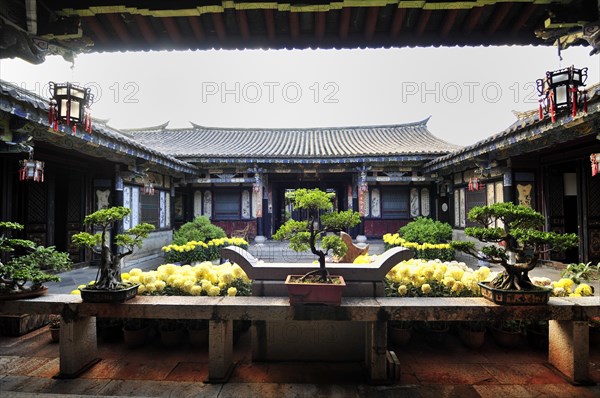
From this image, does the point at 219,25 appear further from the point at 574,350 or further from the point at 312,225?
the point at 574,350

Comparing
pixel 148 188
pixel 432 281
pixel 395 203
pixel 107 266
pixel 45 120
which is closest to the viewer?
pixel 107 266

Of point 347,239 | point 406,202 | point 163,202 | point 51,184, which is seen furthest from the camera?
point 406,202

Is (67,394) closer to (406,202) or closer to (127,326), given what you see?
(127,326)

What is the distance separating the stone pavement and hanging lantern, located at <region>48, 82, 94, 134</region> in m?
3.05

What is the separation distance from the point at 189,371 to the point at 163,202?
1042 cm

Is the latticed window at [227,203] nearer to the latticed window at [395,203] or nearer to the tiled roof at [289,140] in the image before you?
the tiled roof at [289,140]

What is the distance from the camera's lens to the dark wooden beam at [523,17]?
3.21 metres

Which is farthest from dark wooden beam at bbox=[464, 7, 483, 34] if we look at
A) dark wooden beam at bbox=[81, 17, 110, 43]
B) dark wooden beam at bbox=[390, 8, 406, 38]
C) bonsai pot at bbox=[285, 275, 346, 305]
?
dark wooden beam at bbox=[81, 17, 110, 43]

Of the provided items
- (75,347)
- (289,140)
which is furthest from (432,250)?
(289,140)

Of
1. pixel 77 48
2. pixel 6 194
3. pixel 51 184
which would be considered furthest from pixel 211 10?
pixel 51 184

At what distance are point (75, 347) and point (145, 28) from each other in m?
3.37

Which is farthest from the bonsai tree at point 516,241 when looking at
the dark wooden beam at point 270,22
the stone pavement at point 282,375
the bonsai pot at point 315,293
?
the dark wooden beam at point 270,22

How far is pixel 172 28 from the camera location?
137 inches

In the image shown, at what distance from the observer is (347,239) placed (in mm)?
4789
